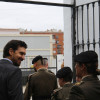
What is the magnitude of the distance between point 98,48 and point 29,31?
86.2m

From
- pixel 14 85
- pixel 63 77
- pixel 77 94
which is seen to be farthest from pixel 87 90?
pixel 63 77

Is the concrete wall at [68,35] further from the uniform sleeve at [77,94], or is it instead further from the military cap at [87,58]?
the uniform sleeve at [77,94]

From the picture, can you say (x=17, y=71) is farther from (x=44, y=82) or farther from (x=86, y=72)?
(x=44, y=82)

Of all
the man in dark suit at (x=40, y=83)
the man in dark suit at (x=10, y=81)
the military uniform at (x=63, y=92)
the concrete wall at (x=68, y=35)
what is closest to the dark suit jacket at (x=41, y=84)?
the man in dark suit at (x=40, y=83)

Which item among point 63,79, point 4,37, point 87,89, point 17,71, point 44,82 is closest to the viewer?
point 87,89

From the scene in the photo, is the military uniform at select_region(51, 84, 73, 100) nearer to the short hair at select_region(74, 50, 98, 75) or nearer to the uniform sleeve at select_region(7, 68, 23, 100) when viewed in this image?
the uniform sleeve at select_region(7, 68, 23, 100)

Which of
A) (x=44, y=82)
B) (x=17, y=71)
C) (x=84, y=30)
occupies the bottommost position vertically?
(x=44, y=82)

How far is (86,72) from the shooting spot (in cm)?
270

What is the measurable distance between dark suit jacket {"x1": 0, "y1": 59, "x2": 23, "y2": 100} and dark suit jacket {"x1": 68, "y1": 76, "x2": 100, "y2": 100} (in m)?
0.77

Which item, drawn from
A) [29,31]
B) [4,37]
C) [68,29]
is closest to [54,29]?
[29,31]

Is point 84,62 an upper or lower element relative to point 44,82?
upper

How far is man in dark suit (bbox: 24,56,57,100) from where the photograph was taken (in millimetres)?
6074

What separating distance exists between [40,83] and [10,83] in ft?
9.51

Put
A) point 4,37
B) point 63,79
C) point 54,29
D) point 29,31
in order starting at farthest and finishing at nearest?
point 54,29
point 29,31
point 4,37
point 63,79
